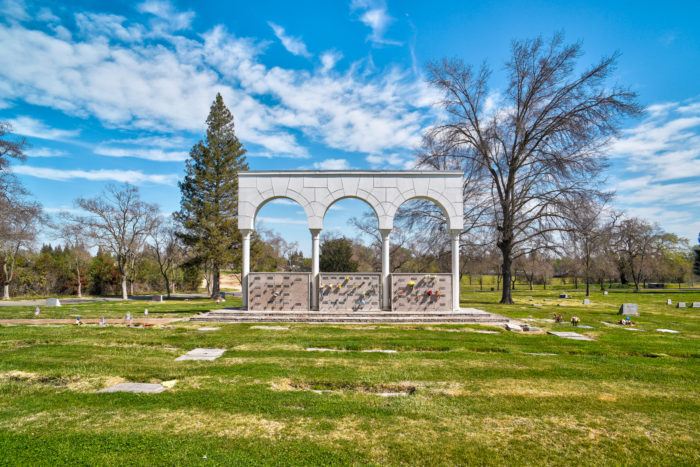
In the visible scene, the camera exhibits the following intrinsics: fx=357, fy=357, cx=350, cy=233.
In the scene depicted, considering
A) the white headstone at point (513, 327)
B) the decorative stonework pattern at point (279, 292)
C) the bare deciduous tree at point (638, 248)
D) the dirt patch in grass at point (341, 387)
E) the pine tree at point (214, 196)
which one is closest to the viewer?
the dirt patch in grass at point (341, 387)

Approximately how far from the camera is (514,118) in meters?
21.5

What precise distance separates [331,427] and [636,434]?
3279 millimetres

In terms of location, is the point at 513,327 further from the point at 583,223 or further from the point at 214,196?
the point at 214,196

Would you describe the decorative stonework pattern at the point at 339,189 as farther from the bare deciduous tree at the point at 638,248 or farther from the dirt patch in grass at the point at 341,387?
the bare deciduous tree at the point at 638,248

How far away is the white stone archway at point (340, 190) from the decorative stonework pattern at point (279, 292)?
2.42ft

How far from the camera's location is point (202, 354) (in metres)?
7.41

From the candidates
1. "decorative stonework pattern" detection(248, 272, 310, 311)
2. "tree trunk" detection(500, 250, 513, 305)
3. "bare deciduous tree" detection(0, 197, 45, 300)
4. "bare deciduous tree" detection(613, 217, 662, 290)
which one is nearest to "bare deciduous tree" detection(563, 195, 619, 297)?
"tree trunk" detection(500, 250, 513, 305)

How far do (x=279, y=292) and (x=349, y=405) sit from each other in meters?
9.76

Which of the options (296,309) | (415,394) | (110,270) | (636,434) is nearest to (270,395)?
(415,394)

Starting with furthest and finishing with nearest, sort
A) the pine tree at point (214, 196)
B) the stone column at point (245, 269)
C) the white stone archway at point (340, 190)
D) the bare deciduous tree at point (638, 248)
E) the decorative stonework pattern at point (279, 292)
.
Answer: the bare deciduous tree at point (638, 248) < the pine tree at point (214, 196) < the white stone archway at point (340, 190) < the stone column at point (245, 269) < the decorative stonework pattern at point (279, 292)

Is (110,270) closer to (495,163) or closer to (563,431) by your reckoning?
(495,163)

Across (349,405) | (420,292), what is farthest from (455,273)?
(349,405)

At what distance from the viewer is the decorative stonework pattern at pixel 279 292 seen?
45.5 feet

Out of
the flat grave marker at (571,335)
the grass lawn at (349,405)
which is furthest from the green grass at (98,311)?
the flat grave marker at (571,335)
